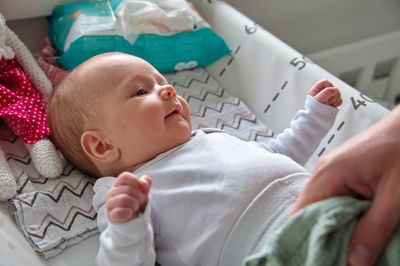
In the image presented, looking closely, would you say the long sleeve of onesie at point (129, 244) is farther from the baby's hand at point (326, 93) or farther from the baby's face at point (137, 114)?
the baby's hand at point (326, 93)

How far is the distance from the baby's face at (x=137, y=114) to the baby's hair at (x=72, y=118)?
0.13 ft

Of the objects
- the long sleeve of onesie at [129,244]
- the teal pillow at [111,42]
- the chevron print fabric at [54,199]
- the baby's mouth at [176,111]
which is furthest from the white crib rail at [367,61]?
the long sleeve of onesie at [129,244]

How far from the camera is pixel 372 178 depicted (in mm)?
534

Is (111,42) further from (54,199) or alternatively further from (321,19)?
(321,19)

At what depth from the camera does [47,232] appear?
894mm

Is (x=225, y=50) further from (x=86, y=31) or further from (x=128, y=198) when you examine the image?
(x=128, y=198)

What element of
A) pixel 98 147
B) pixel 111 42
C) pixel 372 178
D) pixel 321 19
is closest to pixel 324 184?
pixel 372 178

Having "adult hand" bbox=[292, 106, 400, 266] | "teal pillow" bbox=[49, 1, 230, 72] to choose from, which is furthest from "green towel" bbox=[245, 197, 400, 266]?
"teal pillow" bbox=[49, 1, 230, 72]

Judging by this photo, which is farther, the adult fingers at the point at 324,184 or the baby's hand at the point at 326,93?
the baby's hand at the point at 326,93

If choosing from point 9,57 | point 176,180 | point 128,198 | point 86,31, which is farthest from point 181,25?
point 128,198

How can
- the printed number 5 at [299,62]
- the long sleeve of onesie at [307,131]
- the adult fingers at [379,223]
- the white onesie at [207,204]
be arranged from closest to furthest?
the adult fingers at [379,223] → the white onesie at [207,204] → the long sleeve of onesie at [307,131] → the printed number 5 at [299,62]

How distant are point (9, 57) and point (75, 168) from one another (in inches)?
12.5

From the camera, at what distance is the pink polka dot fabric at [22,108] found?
1.01 meters

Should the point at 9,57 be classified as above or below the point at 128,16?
below
